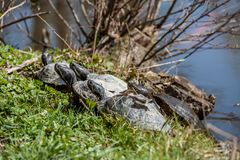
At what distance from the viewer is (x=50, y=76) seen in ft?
17.1

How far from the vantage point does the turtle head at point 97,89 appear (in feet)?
14.3

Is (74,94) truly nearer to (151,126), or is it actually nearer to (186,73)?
(151,126)

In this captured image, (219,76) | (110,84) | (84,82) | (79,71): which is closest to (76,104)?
(84,82)

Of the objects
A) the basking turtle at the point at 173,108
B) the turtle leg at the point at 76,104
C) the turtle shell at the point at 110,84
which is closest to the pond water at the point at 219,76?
the basking turtle at the point at 173,108

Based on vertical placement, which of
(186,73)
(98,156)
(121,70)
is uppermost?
(98,156)

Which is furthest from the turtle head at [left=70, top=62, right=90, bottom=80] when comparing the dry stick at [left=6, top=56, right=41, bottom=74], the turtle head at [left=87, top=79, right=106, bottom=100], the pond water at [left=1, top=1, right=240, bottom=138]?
the pond water at [left=1, top=1, right=240, bottom=138]

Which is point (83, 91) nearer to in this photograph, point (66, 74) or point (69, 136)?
point (66, 74)

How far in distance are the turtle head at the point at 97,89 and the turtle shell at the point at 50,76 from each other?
2.22 ft

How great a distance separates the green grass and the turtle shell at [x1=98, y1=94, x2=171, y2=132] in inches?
3.9

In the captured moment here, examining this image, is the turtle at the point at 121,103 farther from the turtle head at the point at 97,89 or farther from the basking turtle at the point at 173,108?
the basking turtle at the point at 173,108

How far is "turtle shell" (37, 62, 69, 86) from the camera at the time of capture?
16.8 ft

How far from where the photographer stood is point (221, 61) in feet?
27.3

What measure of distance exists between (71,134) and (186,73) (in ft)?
15.4

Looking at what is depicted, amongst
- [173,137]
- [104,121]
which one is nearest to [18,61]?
[104,121]
